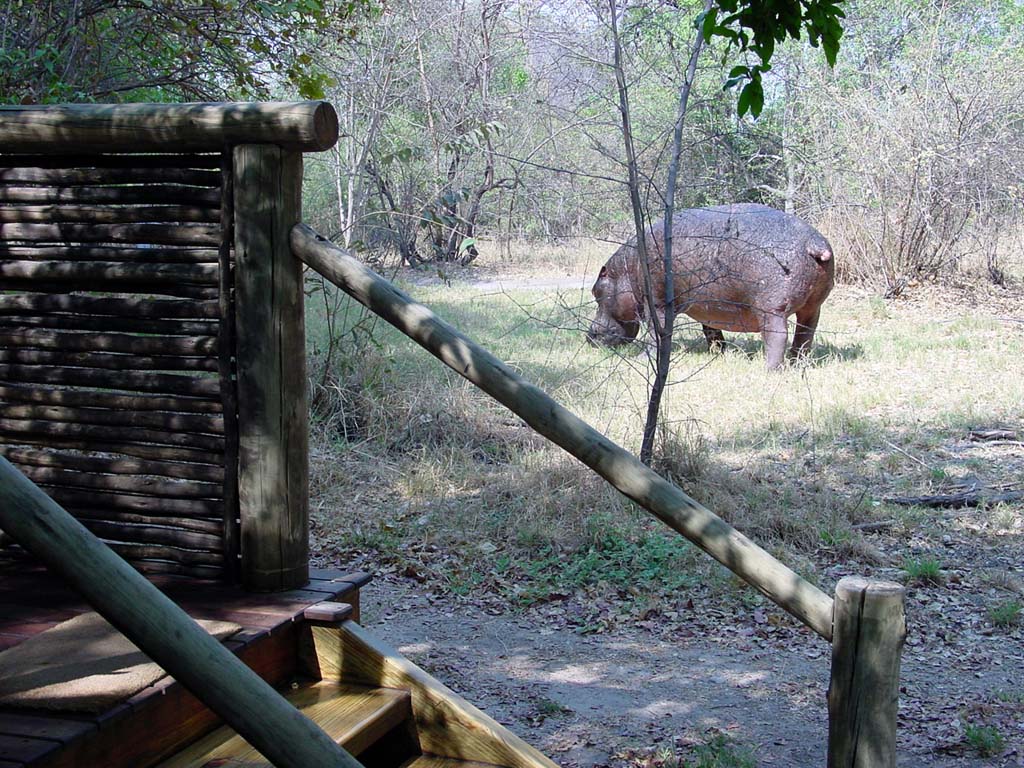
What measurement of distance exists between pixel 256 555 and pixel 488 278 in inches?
564

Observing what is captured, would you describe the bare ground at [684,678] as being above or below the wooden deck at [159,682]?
below

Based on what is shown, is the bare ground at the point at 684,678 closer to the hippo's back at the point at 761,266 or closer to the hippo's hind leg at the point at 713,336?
the hippo's back at the point at 761,266

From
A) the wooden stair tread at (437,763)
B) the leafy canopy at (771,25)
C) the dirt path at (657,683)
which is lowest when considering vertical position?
the dirt path at (657,683)

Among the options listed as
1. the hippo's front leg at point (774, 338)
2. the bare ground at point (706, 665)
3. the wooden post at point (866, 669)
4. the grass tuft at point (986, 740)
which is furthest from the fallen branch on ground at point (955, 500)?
the wooden post at point (866, 669)

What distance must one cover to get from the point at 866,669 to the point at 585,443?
0.84m

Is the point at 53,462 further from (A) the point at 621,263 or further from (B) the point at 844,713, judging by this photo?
(A) the point at 621,263

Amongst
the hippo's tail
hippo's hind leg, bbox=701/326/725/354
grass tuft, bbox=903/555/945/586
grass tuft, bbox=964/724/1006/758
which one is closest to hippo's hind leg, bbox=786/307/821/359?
the hippo's tail

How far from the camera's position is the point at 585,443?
266cm

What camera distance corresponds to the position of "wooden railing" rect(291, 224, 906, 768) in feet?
7.59

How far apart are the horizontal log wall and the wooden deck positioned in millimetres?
185

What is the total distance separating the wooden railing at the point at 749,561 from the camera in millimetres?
2312

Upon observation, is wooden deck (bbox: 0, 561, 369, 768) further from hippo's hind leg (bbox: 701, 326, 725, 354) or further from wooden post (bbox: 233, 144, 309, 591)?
hippo's hind leg (bbox: 701, 326, 725, 354)

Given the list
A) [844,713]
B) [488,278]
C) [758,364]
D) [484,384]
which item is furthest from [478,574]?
[488,278]

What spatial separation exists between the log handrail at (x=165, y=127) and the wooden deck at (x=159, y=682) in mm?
1311
